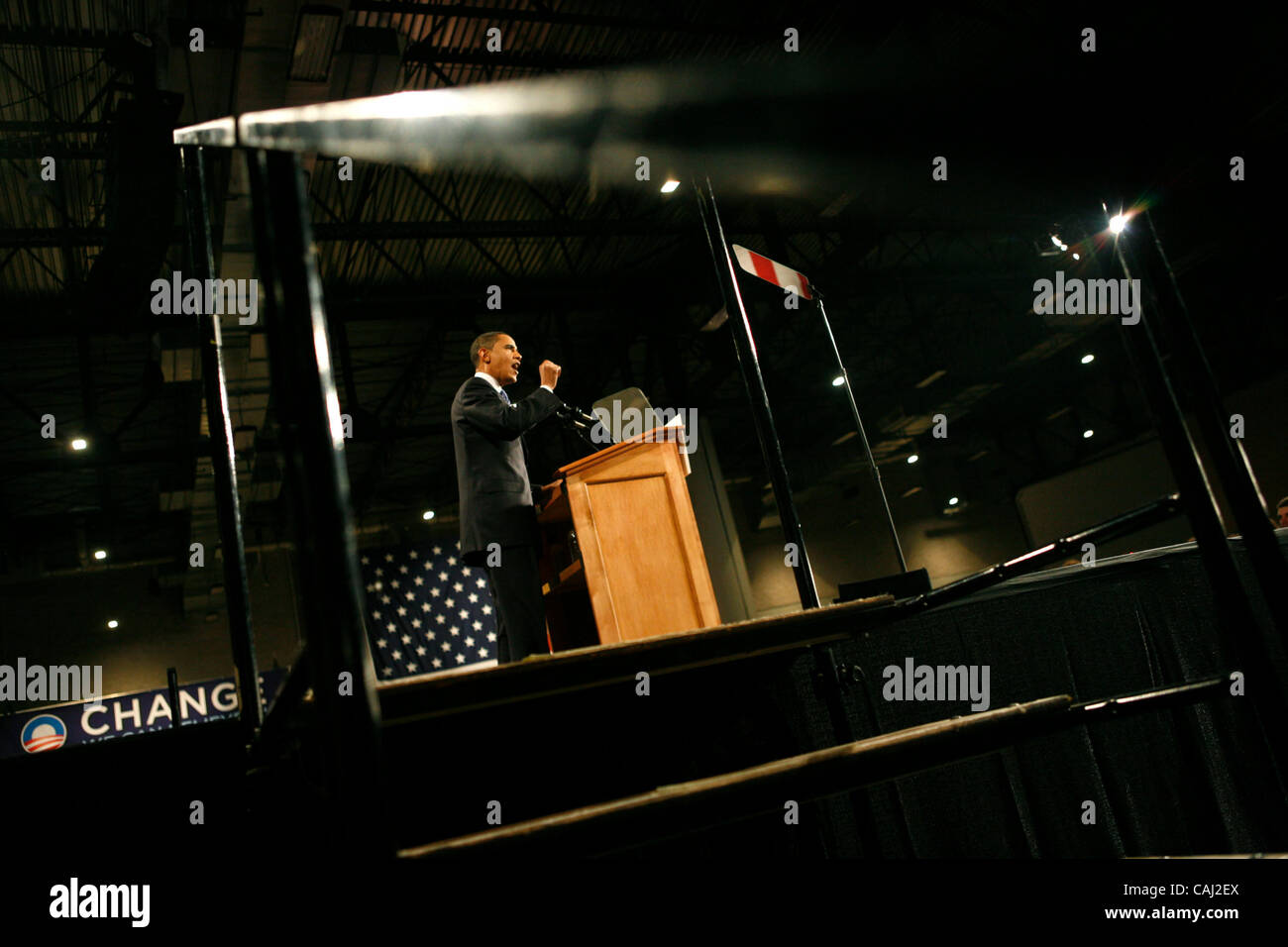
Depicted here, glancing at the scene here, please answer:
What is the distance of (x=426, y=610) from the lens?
12.1 metres

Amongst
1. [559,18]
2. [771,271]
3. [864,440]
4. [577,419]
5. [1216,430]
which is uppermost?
[559,18]

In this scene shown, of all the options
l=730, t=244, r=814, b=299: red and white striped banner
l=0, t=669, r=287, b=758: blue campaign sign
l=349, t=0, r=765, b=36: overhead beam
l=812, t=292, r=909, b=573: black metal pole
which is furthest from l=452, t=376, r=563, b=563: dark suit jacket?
l=0, t=669, r=287, b=758: blue campaign sign

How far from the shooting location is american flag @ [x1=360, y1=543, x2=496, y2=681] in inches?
463

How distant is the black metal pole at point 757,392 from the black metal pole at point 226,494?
3.82 ft

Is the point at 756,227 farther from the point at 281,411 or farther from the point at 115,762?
the point at 281,411

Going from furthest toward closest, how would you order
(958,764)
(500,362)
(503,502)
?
(500,362)
(503,502)
(958,764)

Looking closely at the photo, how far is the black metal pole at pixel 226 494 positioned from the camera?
1.67 metres

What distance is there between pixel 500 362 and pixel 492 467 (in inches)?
25.2

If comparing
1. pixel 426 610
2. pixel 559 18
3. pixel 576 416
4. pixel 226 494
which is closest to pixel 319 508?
pixel 226 494

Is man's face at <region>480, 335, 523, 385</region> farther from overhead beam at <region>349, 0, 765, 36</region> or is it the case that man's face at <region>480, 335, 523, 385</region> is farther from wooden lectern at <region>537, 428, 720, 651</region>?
overhead beam at <region>349, 0, 765, 36</region>

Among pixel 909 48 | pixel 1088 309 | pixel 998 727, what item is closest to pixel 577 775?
pixel 998 727

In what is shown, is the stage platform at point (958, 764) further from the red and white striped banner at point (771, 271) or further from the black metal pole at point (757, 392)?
the red and white striped banner at point (771, 271)

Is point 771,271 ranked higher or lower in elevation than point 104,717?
higher

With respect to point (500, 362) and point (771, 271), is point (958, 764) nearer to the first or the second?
point (771, 271)
